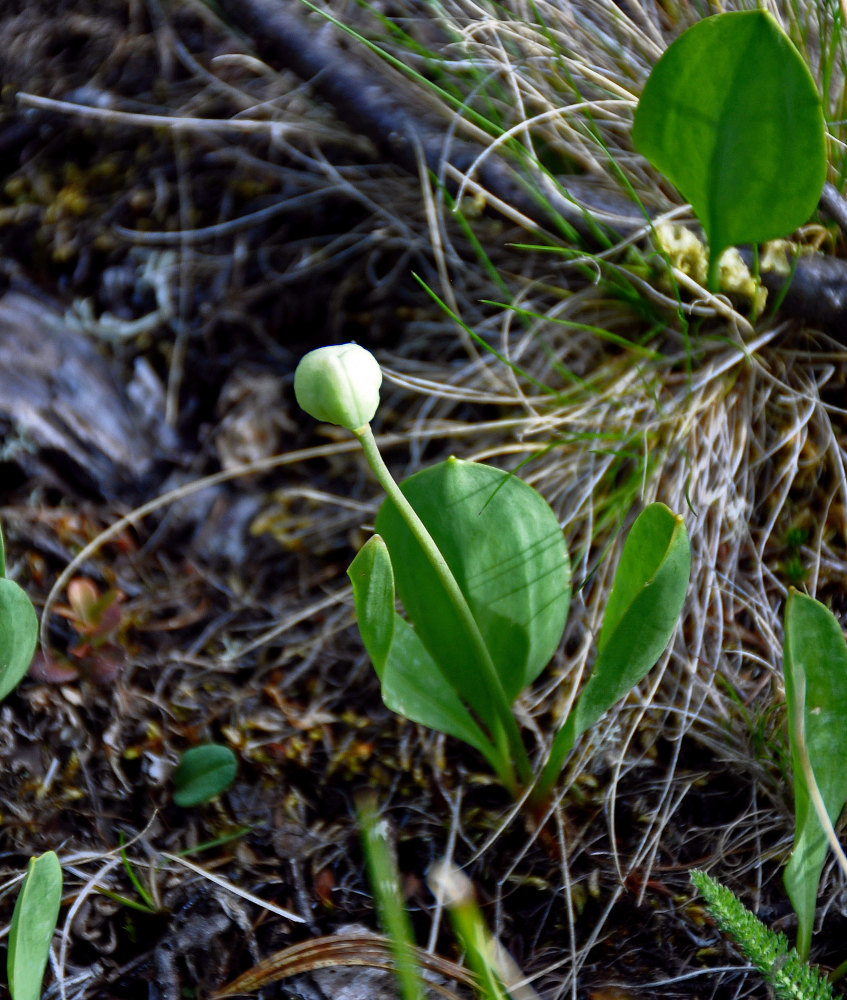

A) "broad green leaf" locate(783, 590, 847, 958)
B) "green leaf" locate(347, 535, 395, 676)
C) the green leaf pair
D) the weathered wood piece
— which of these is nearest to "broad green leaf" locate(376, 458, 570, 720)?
the green leaf pair

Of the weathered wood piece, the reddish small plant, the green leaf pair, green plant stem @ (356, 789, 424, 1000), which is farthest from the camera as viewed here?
the weathered wood piece

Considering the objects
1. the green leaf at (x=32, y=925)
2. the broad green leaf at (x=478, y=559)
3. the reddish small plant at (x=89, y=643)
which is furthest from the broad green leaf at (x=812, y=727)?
the reddish small plant at (x=89, y=643)

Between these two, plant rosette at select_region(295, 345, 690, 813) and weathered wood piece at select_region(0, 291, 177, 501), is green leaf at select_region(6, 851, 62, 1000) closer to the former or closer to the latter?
plant rosette at select_region(295, 345, 690, 813)

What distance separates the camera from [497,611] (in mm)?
888

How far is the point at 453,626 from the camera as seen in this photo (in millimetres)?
871

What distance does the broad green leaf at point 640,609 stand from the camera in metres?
0.74

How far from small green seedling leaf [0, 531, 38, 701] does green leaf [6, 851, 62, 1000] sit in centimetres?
22

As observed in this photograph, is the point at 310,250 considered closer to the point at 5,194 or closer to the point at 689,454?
the point at 5,194

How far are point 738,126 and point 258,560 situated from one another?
80 cm

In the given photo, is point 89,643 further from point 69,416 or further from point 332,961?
point 332,961

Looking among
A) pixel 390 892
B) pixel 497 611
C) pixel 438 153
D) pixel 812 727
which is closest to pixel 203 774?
pixel 497 611

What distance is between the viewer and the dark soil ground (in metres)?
0.90

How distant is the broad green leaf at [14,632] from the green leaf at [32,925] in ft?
0.72

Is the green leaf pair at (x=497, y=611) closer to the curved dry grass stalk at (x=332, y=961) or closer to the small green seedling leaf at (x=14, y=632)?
the curved dry grass stalk at (x=332, y=961)
